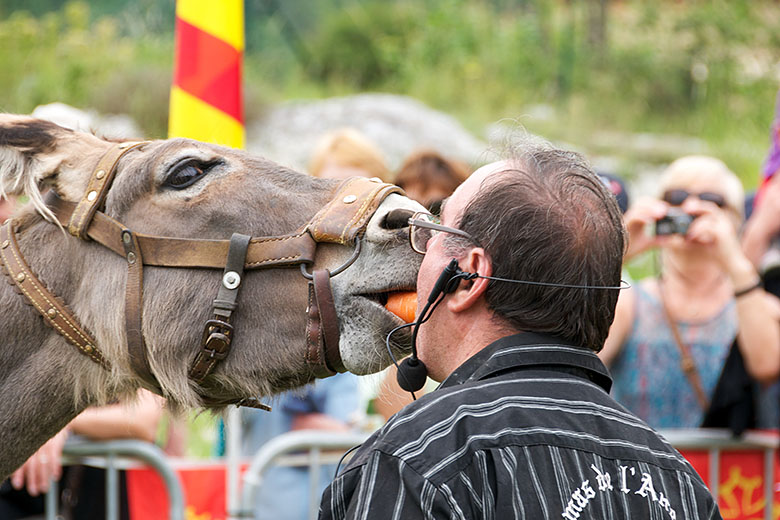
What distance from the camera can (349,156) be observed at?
14.8ft

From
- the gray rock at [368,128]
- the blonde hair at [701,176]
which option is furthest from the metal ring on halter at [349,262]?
the gray rock at [368,128]

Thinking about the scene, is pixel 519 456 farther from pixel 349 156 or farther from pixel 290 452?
pixel 349 156

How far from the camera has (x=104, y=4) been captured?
16.1 m

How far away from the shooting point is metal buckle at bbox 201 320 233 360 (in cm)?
224

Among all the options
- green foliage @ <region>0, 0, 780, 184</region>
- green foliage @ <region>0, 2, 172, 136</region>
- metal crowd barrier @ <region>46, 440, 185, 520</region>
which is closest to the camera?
metal crowd barrier @ <region>46, 440, 185, 520</region>

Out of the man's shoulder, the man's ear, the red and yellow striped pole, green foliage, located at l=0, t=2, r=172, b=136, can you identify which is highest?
green foliage, located at l=0, t=2, r=172, b=136

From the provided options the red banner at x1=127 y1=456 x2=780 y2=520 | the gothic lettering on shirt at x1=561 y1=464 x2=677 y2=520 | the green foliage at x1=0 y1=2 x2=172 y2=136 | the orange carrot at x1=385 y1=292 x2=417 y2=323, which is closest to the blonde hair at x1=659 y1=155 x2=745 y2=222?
the red banner at x1=127 y1=456 x2=780 y2=520

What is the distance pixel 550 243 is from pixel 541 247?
2 centimetres

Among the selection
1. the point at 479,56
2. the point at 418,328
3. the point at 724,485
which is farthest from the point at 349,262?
the point at 479,56

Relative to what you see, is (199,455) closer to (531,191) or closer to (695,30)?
(531,191)

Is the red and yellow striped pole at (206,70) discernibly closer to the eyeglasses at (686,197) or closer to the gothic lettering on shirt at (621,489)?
the eyeglasses at (686,197)

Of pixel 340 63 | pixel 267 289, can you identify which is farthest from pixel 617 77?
pixel 267 289

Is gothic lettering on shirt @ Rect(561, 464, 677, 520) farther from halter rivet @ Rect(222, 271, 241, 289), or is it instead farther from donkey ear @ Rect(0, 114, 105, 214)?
Result: donkey ear @ Rect(0, 114, 105, 214)

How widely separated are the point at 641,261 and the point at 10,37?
10.5m
